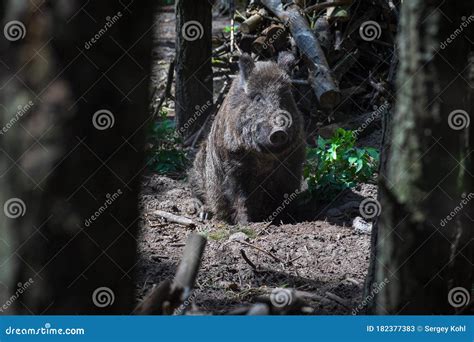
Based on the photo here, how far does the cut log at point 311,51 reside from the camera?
28.8 feet

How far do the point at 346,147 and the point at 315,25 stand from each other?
2.73m

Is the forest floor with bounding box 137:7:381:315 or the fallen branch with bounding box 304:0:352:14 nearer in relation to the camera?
the forest floor with bounding box 137:7:381:315

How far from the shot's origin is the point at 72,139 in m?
2.61

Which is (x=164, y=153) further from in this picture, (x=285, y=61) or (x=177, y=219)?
(x=285, y=61)

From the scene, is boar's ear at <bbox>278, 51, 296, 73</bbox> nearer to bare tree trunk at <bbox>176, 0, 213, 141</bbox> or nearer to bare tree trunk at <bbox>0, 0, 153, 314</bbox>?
bare tree trunk at <bbox>176, 0, 213, 141</bbox>

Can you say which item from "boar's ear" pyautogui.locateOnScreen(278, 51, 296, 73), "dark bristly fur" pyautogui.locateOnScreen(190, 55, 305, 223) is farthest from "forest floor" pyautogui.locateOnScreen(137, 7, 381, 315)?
"boar's ear" pyautogui.locateOnScreen(278, 51, 296, 73)

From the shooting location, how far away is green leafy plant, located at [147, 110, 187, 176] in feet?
28.8

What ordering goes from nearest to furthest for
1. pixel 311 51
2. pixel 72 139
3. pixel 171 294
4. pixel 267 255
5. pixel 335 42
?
pixel 72 139 < pixel 171 294 < pixel 267 255 < pixel 311 51 < pixel 335 42

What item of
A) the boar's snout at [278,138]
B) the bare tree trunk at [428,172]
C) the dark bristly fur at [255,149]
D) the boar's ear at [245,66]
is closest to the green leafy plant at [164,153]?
the dark bristly fur at [255,149]

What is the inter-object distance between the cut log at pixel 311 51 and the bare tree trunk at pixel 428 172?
5386 millimetres

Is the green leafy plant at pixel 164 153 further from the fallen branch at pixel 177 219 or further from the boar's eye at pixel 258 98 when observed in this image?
the boar's eye at pixel 258 98

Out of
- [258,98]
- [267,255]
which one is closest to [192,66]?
[258,98]

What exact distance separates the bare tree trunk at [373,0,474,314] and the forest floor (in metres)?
0.79

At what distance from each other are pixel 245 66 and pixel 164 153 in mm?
2005
